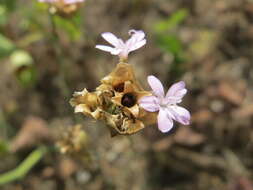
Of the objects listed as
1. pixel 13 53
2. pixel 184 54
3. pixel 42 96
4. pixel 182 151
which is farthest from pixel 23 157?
pixel 184 54

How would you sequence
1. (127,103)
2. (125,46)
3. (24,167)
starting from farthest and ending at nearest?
(24,167) → (125,46) → (127,103)

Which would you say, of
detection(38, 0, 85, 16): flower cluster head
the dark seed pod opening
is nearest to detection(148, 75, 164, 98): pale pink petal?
the dark seed pod opening

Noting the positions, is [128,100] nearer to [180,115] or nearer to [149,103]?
[149,103]

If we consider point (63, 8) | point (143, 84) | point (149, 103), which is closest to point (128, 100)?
point (149, 103)

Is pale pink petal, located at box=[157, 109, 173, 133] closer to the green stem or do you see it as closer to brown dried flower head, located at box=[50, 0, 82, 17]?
brown dried flower head, located at box=[50, 0, 82, 17]

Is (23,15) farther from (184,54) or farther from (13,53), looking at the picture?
(184,54)
